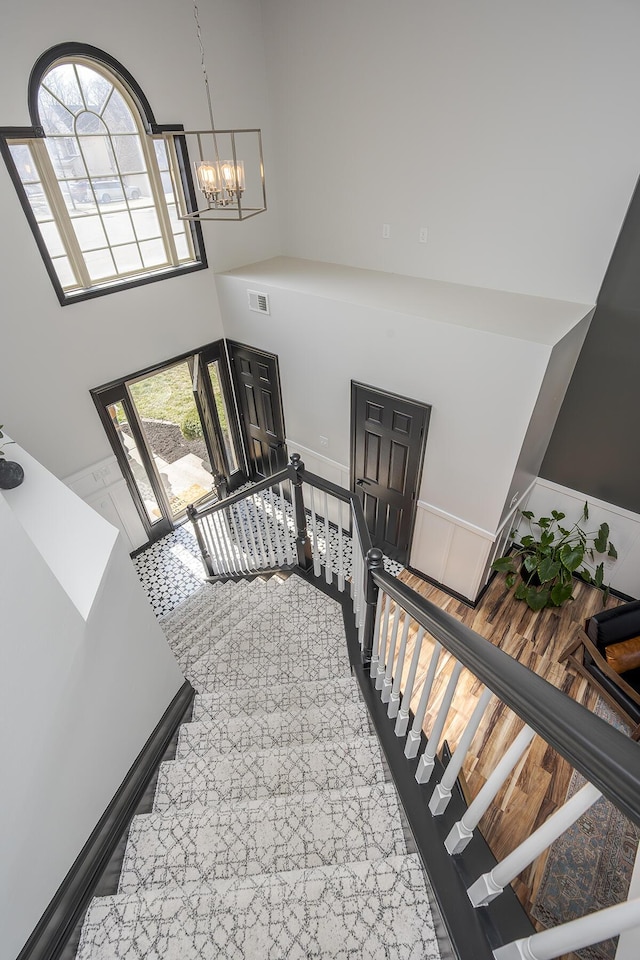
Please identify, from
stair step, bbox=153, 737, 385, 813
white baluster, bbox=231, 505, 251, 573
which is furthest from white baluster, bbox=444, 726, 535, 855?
white baluster, bbox=231, 505, 251, 573

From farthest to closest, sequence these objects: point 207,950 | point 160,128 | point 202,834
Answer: point 160,128, point 202,834, point 207,950

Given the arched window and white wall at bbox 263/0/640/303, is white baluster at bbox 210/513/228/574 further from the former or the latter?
white wall at bbox 263/0/640/303

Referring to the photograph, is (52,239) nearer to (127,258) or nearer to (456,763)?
(127,258)

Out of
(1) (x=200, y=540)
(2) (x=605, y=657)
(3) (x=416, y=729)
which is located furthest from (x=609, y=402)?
(1) (x=200, y=540)

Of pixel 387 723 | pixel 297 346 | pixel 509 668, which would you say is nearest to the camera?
pixel 509 668

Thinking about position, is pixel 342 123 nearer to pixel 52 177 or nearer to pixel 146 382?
pixel 52 177

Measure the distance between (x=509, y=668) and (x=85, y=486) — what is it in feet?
14.6

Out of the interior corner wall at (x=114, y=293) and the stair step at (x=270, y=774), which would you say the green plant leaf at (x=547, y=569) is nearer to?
the stair step at (x=270, y=774)

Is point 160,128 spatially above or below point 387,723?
above

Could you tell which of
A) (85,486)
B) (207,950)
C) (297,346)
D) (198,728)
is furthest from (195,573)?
(207,950)

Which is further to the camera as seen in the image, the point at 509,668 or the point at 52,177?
the point at 52,177

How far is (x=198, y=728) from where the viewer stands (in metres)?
2.16

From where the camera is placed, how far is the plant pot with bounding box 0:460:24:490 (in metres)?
2.58

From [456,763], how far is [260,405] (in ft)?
15.4
